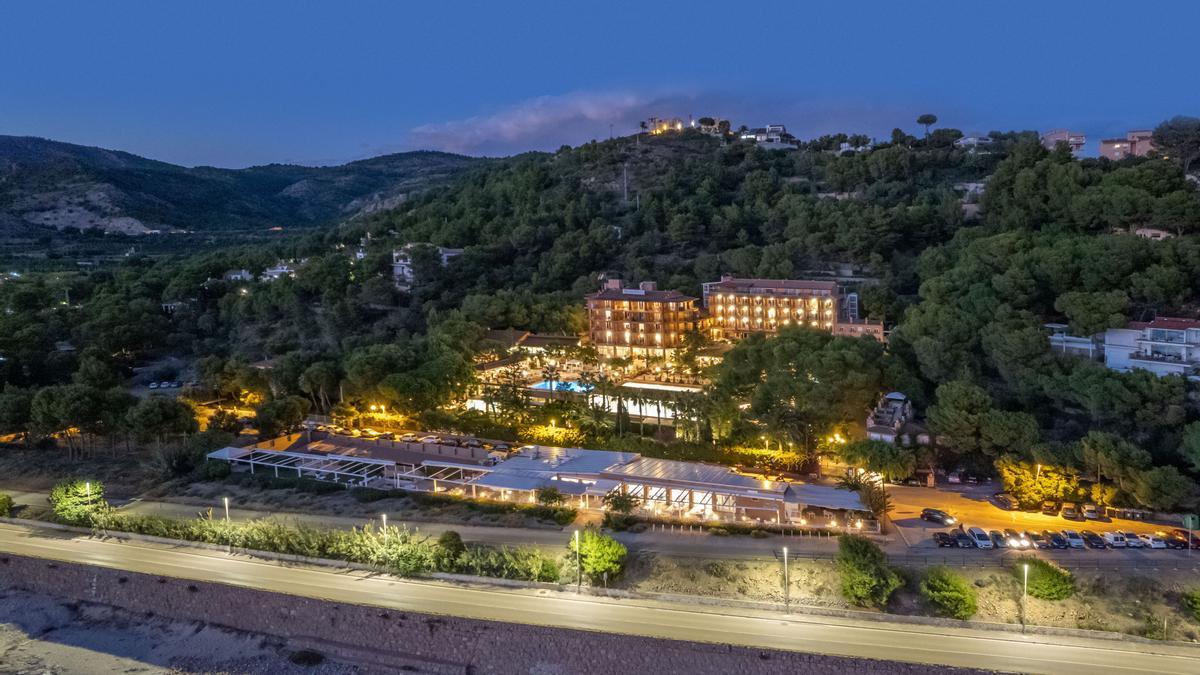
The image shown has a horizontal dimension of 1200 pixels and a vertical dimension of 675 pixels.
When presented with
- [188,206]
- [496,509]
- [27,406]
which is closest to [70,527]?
[27,406]

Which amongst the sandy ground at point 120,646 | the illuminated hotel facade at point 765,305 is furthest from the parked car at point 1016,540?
the illuminated hotel facade at point 765,305

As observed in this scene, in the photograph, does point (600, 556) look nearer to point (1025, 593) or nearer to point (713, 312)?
point (1025, 593)

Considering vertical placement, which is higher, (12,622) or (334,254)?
(334,254)

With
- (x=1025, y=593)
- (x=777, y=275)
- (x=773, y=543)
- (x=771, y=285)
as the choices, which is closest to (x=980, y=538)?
(x=1025, y=593)

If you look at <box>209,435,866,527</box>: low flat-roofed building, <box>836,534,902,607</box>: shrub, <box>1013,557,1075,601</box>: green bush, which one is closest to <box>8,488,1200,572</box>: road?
<box>1013,557,1075,601</box>: green bush

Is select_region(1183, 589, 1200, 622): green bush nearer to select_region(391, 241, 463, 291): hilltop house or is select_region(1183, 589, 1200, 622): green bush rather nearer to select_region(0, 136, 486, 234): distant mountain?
select_region(391, 241, 463, 291): hilltop house

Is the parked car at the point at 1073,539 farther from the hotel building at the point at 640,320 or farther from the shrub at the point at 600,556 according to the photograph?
the hotel building at the point at 640,320

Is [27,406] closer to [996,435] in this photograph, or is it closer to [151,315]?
[151,315]
